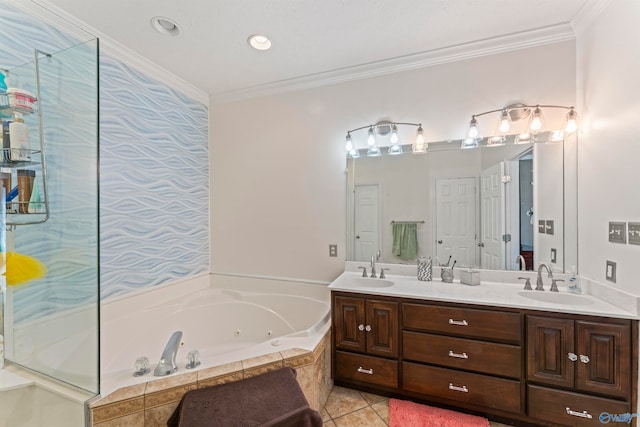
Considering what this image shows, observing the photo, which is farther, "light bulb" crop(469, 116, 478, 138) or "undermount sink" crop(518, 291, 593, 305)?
"light bulb" crop(469, 116, 478, 138)

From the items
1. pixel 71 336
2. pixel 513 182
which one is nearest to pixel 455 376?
pixel 513 182

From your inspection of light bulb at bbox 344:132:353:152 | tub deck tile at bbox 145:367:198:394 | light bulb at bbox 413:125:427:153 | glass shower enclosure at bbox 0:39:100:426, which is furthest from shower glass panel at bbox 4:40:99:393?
light bulb at bbox 413:125:427:153

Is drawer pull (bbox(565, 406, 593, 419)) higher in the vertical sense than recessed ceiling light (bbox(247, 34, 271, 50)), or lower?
lower

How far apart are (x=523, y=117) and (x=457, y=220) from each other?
2.96ft

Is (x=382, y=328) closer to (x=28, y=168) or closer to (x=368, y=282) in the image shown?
(x=368, y=282)

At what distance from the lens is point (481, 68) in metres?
2.12

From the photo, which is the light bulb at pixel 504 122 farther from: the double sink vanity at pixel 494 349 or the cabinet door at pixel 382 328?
the cabinet door at pixel 382 328

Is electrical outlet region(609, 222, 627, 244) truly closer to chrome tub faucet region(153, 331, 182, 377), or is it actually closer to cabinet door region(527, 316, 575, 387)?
cabinet door region(527, 316, 575, 387)

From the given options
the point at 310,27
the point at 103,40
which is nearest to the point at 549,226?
the point at 310,27

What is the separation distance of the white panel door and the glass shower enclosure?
255 cm

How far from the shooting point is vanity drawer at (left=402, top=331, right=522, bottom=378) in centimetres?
160

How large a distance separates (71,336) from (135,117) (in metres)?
1.63

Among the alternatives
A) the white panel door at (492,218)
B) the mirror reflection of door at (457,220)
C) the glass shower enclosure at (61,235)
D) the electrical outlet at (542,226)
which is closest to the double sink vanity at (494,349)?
the white panel door at (492,218)

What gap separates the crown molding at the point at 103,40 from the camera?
1.62 meters
